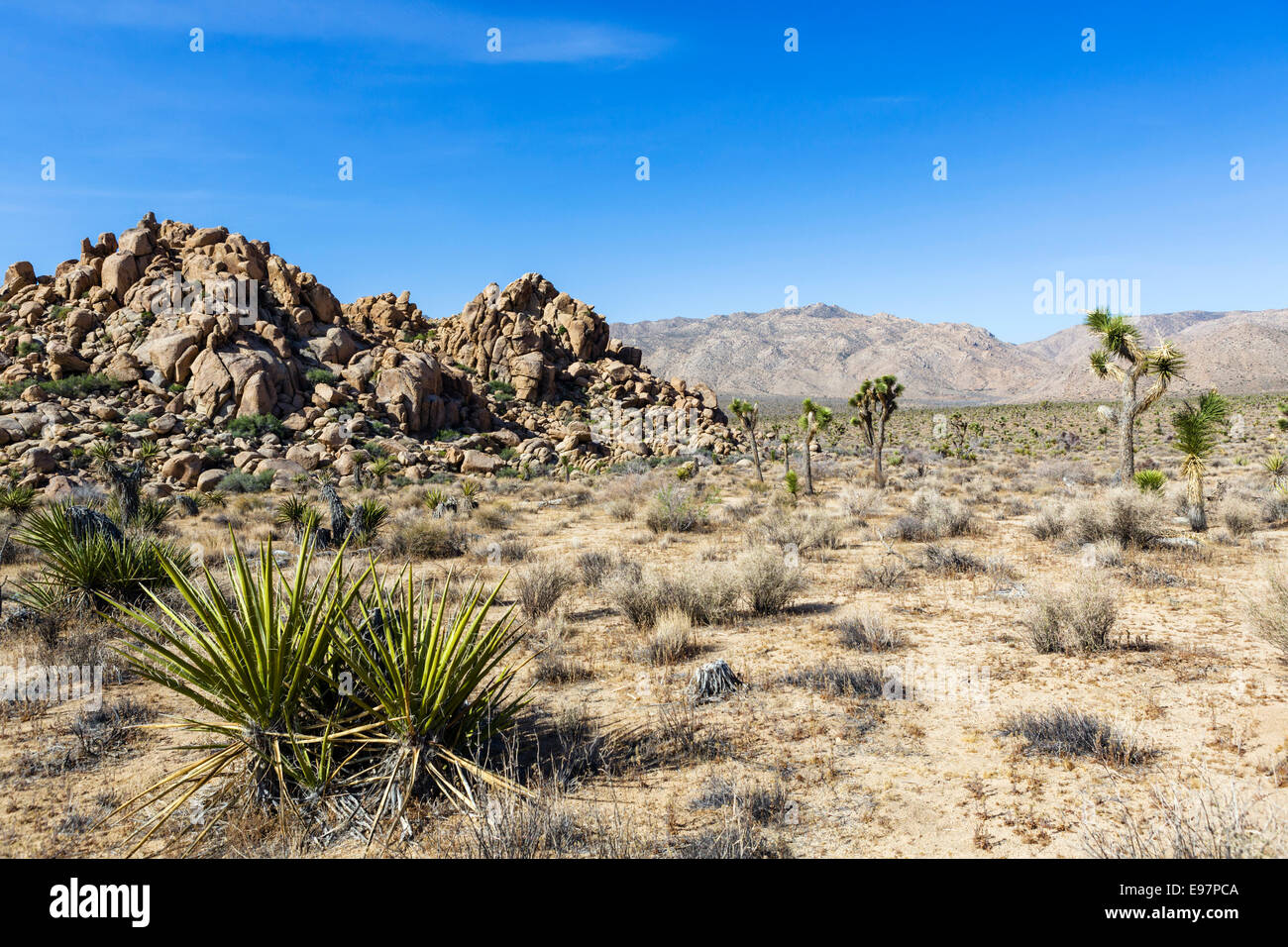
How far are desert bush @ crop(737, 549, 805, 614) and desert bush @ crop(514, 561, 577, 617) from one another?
8.60 ft

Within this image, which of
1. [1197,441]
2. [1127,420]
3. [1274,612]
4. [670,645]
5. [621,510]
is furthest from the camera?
[621,510]

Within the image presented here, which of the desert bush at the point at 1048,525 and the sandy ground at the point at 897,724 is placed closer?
the sandy ground at the point at 897,724

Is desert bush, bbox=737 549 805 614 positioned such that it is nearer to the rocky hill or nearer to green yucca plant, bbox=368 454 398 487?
green yucca plant, bbox=368 454 398 487

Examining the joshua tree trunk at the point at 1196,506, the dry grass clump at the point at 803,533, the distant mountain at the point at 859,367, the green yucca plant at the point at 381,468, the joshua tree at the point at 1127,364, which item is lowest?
the dry grass clump at the point at 803,533

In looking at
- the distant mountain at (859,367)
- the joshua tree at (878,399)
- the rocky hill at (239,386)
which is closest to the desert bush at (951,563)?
the joshua tree at (878,399)

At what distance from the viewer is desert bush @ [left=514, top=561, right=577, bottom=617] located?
908cm

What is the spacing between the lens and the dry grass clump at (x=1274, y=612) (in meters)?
6.15

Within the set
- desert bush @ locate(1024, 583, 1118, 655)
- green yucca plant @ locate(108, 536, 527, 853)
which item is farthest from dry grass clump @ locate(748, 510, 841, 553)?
green yucca plant @ locate(108, 536, 527, 853)

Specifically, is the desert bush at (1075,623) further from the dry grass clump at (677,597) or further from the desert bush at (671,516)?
the desert bush at (671,516)

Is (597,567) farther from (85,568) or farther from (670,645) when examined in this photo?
(85,568)

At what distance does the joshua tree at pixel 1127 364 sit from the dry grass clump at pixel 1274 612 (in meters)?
12.1

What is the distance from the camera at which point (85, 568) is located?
780 cm

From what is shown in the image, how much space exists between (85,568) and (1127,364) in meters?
22.1

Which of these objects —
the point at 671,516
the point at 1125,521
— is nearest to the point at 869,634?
the point at 1125,521
